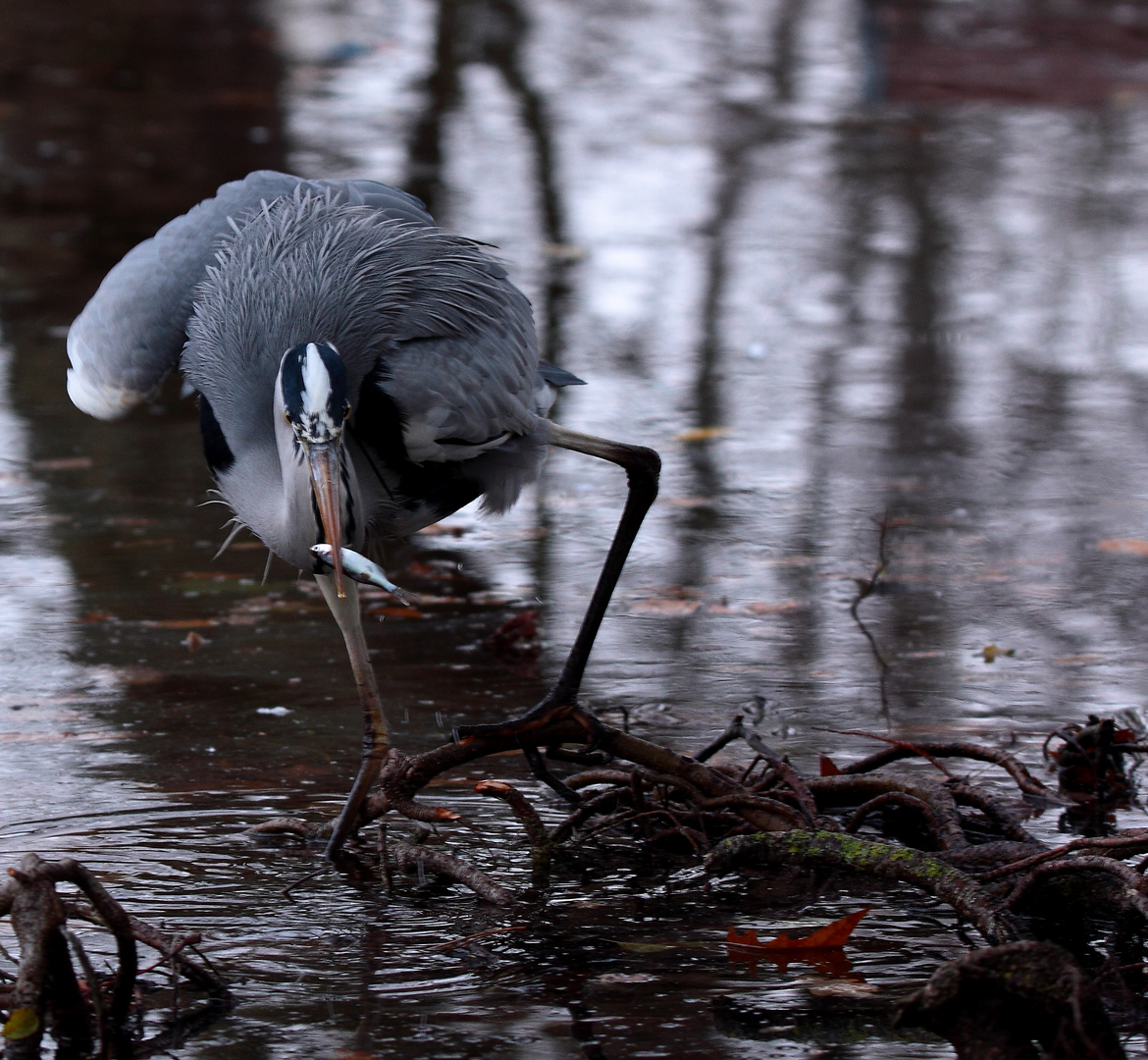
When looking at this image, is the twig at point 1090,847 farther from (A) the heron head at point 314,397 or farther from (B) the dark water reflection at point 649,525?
(A) the heron head at point 314,397

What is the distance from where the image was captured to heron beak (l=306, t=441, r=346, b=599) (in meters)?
3.71

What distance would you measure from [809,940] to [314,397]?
1.48 metres

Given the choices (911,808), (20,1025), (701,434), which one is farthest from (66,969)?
(701,434)

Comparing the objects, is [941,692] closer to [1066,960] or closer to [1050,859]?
[1050,859]

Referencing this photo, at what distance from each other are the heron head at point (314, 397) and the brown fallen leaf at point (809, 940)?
132 cm

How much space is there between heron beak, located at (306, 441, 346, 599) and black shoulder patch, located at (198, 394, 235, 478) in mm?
714

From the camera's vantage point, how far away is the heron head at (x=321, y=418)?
3.69 meters

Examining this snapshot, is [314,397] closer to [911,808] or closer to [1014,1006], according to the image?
[911,808]

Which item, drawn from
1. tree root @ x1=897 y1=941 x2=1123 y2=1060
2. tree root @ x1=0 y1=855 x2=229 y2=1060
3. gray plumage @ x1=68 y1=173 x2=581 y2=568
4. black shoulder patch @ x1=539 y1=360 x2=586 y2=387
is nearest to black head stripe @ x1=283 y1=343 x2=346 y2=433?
gray plumage @ x1=68 y1=173 x2=581 y2=568

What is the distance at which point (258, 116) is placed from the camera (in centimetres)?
1440

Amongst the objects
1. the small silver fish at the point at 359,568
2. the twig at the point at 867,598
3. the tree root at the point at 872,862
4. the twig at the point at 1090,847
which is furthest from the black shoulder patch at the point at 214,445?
the twig at the point at 1090,847

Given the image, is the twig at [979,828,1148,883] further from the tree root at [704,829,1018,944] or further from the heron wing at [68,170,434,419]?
the heron wing at [68,170,434,419]

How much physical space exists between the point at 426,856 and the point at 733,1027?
94cm

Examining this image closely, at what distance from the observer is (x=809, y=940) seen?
11.6 feet
